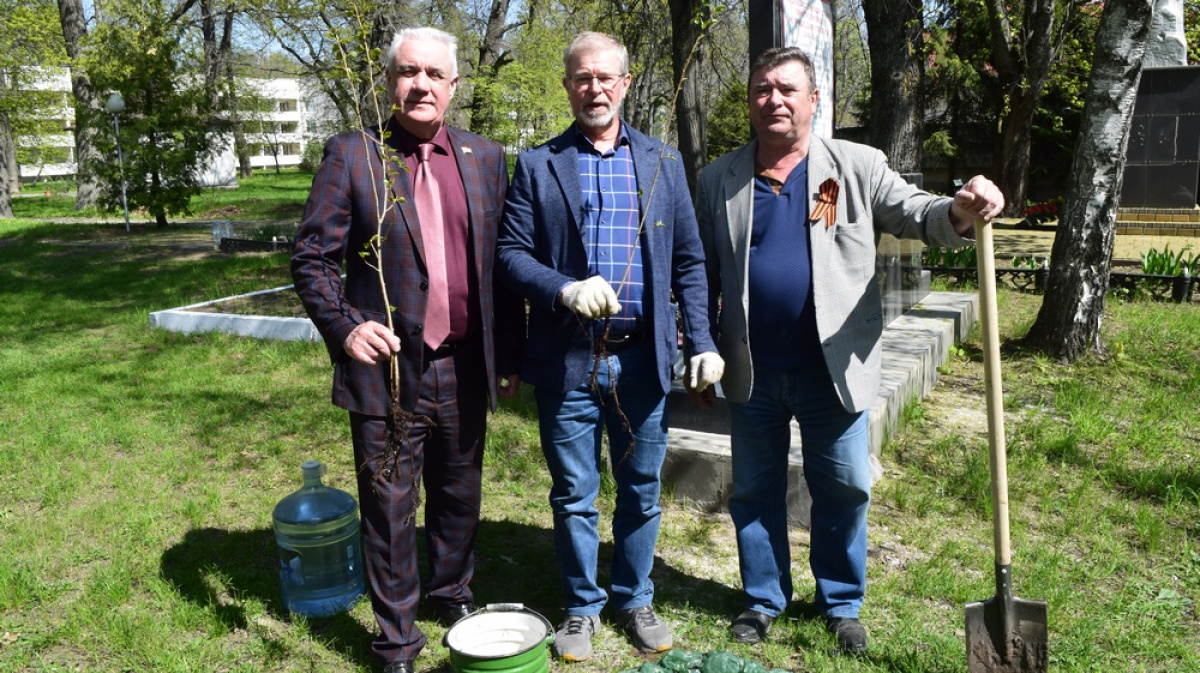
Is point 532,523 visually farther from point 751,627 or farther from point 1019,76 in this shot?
point 1019,76

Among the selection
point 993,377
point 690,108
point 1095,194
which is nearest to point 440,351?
point 993,377

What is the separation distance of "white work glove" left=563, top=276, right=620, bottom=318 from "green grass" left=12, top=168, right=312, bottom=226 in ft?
58.4

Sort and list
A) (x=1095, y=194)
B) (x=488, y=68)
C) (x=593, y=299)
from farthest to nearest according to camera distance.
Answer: (x=488, y=68)
(x=1095, y=194)
(x=593, y=299)

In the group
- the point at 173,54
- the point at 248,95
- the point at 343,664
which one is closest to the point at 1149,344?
the point at 343,664

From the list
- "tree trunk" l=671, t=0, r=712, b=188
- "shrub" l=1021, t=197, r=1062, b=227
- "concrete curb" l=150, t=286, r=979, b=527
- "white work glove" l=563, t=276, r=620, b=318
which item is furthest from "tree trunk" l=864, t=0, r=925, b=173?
"shrub" l=1021, t=197, r=1062, b=227

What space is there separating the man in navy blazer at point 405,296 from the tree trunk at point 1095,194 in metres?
5.22

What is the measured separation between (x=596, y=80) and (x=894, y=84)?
19.6 ft

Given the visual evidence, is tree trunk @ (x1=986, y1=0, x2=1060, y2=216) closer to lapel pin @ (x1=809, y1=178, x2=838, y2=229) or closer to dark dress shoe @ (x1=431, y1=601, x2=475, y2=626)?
lapel pin @ (x1=809, y1=178, x2=838, y2=229)

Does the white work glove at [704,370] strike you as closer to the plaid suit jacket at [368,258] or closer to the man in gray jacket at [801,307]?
the man in gray jacket at [801,307]

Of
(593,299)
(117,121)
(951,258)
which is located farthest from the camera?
(117,121)

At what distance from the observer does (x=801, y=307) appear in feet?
10.1

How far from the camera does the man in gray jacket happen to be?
3.03 m

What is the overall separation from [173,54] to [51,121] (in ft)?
54.3

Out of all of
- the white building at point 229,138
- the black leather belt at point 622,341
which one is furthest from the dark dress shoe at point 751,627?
the white building at point 229,138
